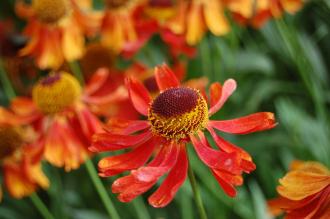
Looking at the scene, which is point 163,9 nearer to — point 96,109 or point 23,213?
point 96,109

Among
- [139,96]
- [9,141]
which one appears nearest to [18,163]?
[9,141]

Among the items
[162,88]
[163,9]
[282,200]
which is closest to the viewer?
[282,200]

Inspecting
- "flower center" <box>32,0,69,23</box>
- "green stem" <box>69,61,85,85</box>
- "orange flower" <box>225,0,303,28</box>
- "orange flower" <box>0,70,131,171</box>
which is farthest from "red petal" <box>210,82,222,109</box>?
"flower center" <box>32,0,69,23</box>

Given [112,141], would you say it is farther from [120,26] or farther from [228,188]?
[120,26]

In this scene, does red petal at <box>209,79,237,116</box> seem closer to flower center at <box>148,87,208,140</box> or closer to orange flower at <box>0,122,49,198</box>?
flower center at <box>148,87,208,140</box>

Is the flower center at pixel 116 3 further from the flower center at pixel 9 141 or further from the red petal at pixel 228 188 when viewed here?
the red petal at pixel 228 188

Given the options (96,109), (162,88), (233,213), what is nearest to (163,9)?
(96,109)

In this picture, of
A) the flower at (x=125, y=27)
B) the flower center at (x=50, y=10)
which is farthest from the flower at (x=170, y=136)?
the flower center at (x=50, y=10)
